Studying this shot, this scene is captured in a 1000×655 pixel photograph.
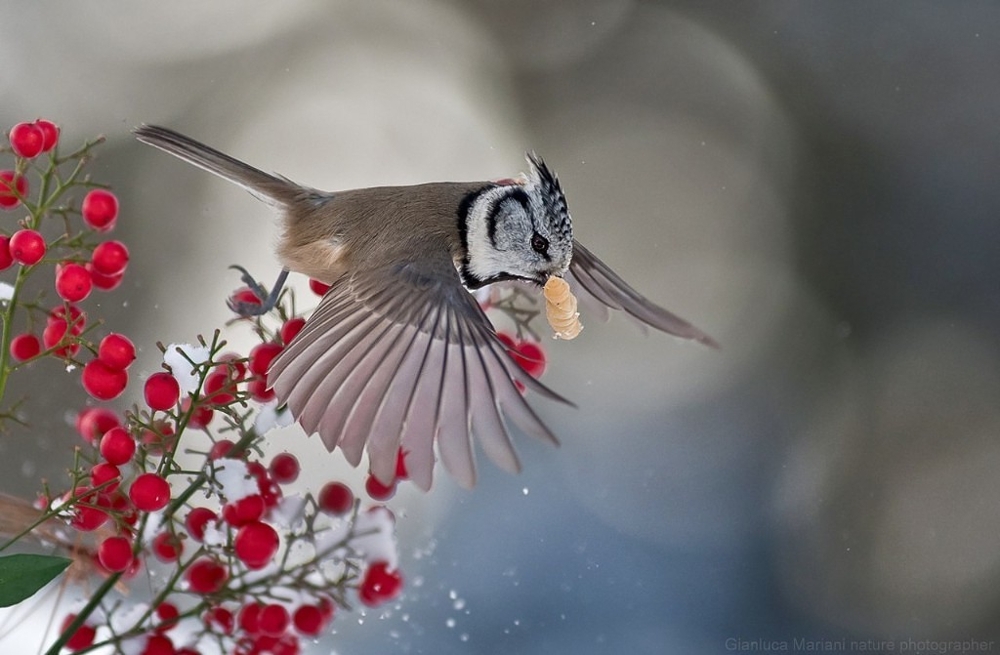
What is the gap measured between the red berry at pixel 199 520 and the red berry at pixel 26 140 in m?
0.31

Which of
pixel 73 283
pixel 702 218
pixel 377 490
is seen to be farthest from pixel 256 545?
pixel 702 218

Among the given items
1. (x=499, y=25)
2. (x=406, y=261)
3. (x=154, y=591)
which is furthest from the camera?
(x=499, y=25)

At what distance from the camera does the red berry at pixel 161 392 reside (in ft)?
2.50

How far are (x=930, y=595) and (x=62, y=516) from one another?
1942 mm

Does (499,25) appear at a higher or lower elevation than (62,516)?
higher

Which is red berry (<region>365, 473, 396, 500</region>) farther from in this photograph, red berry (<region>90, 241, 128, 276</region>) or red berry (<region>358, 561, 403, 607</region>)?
red berry (<region>90, 241, 128, 276</region>)

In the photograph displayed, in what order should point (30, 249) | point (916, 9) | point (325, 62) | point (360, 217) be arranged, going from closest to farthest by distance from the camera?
point (30, 249) < point (360, 217) < point (325, 62) < point (916, 9)

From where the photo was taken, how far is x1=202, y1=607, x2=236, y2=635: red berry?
821mm

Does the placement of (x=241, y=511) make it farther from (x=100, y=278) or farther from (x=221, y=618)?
(x=100, y=278)

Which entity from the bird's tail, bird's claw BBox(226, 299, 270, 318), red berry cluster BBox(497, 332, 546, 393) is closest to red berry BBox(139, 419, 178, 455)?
bird's claw BBox(226, 299, 270, 318)

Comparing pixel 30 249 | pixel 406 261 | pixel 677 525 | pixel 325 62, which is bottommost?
pixel 30 249

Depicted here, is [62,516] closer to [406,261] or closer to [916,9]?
[406,261]

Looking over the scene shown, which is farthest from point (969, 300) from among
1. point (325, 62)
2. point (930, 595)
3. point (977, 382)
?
point (325, 62)

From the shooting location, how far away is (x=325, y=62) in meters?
2.15
